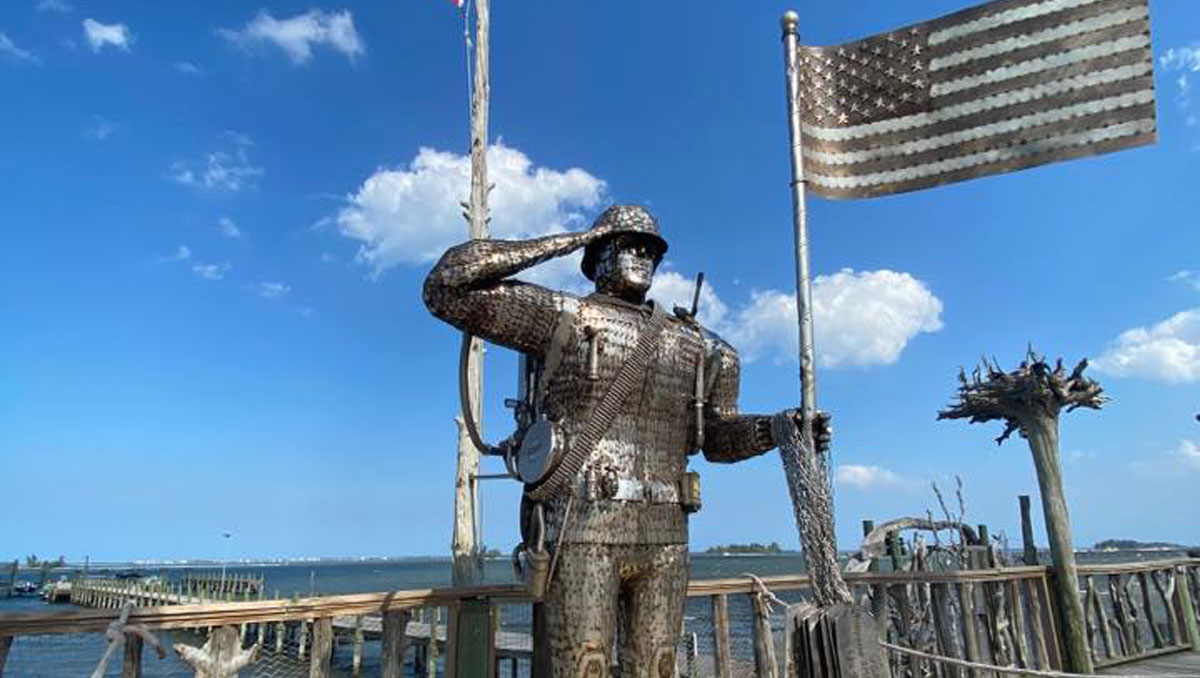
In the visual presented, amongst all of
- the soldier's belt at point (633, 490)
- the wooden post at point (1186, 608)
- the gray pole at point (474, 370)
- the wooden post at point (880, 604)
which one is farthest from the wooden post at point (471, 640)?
the wooden post at point (1186, 608)

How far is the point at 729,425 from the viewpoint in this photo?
3.38 meters

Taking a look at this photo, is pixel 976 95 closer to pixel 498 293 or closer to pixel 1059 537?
pixel 498 293

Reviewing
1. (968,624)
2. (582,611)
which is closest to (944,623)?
(968,624)

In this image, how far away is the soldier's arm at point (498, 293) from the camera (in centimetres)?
283

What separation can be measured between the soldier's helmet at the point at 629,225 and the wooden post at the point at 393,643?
6.05 ft

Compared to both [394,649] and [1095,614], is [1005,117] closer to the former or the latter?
[394,649]

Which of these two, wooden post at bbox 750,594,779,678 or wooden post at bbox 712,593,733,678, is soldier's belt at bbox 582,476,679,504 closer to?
wooden post at bbox 712,593,733,678

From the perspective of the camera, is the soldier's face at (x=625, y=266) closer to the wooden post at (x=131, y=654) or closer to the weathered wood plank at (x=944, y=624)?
the wooden post at (x=131, y=654)

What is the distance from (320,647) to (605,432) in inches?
60.0

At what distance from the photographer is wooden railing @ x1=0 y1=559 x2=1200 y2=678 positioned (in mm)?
2916

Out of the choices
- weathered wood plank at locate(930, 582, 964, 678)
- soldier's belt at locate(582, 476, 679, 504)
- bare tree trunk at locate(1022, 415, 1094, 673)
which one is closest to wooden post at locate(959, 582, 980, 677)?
weathered wood plank at locate(930, 582, 964, 678)

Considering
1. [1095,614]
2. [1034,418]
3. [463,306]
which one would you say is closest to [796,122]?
[463,306]

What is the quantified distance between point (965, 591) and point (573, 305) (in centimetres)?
531

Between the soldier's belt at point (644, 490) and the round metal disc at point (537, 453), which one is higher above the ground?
the round metal disc at point (537, 453)
